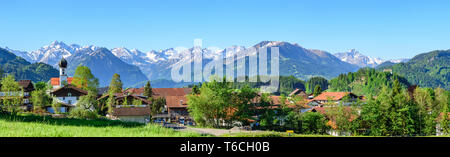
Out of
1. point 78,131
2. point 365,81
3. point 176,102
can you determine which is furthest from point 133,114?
point 365,81

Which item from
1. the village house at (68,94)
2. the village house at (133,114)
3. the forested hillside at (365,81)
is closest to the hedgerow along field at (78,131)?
the village house at (133,114)

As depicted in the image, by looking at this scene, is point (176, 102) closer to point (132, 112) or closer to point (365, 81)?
point (132, 112)

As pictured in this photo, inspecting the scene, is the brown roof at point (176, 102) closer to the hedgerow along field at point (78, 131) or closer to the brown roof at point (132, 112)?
the brown roof at point (132, 112)

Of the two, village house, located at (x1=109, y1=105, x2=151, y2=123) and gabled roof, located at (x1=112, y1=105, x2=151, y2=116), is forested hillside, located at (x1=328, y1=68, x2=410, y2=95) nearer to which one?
gabled roof, located at (x1=112, y1=105, x2=151, y2=116)

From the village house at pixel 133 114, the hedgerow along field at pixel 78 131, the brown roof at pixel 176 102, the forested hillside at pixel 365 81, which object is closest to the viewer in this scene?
the hedgerow along field at pixel 78 131

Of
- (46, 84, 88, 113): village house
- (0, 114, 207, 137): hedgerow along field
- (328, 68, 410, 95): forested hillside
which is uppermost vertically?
(328, 68, 410, 95): forested hillside

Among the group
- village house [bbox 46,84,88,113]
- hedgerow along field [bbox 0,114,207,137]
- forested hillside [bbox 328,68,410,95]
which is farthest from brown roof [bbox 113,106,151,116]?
forested hillside [bbox 328,68,410,95]
